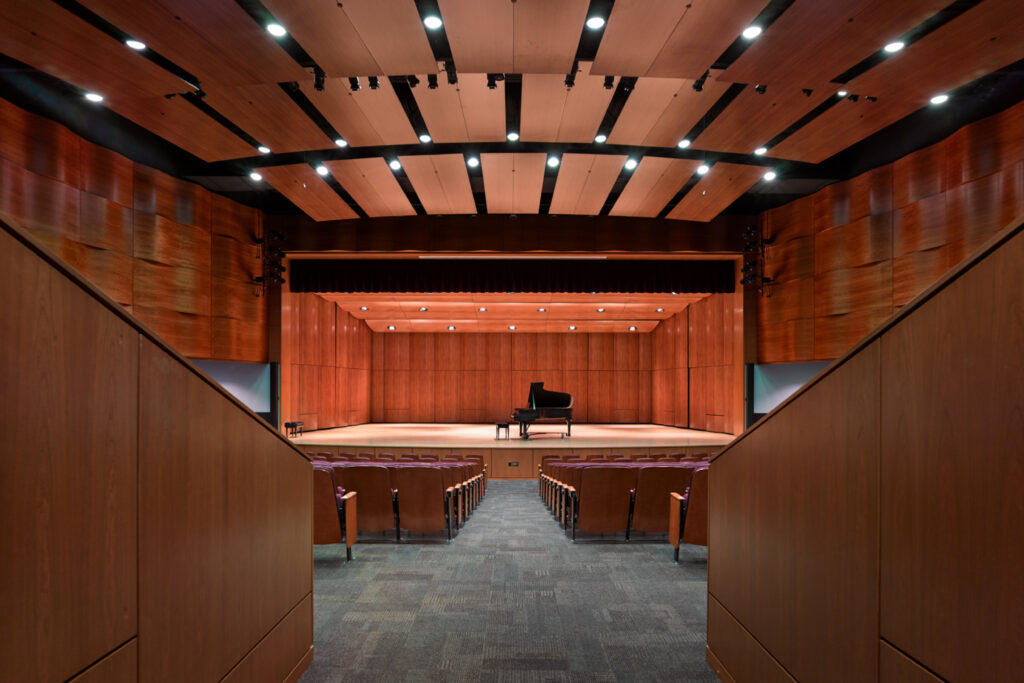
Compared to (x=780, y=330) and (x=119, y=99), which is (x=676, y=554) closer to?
(x=119, y=99)

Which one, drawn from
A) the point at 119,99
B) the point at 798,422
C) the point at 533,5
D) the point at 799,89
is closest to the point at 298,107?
the point at 119,99

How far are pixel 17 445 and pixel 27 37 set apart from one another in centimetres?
650

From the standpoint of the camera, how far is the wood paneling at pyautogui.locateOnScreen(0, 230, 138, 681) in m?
1.07

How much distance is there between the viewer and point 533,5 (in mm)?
5109

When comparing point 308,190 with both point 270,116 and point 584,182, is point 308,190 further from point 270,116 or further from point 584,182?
point 584,182

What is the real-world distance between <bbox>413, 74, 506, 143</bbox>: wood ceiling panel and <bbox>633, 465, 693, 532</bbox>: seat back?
15.0 ft

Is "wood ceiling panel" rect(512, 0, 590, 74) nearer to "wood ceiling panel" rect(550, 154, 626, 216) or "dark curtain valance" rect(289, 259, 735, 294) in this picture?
"wood ceiling panel" rect(550, 154, 626, 216)

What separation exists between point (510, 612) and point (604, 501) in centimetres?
187

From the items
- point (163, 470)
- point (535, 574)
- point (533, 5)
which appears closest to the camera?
point (163, 470)

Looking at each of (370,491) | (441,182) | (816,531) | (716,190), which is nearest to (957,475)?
(816,531)

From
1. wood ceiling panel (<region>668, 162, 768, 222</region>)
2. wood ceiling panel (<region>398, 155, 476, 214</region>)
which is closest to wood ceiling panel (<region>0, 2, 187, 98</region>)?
wood ceiling panel (<region>398, 155, 476, 214</region>)

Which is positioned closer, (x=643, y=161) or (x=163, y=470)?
(x=163, y=470)

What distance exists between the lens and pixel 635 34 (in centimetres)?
541

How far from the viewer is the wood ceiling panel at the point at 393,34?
5.10m
